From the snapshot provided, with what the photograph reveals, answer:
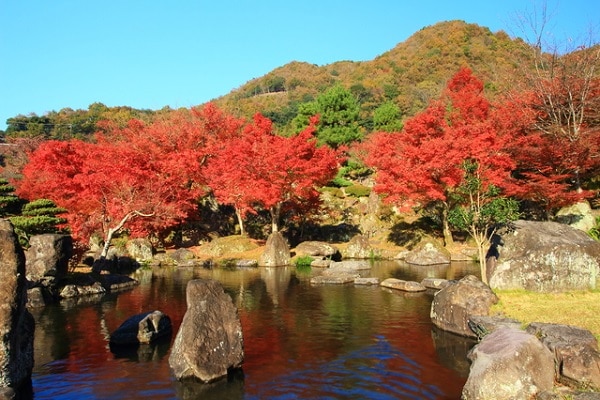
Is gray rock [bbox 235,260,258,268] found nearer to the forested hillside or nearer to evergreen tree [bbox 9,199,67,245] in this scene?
evergreen tree [bbox 9,199,67,245]

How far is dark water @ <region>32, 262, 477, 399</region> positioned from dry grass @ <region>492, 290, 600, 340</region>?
5.97ft

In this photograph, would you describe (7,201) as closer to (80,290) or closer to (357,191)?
(80,290)

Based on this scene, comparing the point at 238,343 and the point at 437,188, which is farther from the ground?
the point at 437,188

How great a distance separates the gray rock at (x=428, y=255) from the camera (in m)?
29.1

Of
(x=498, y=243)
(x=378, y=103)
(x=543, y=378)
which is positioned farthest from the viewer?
(x=378, y=103)

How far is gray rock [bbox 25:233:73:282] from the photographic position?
19.6 m

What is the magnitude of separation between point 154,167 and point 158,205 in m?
5.50

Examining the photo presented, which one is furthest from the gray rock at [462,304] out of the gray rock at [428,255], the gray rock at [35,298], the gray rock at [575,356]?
the gray rock at [35,298]

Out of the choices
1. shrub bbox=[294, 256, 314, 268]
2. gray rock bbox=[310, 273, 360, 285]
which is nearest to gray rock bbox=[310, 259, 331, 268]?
shrub bbox=[294, 256, 314, 268]

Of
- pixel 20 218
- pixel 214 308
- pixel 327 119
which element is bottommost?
pixel 214 308

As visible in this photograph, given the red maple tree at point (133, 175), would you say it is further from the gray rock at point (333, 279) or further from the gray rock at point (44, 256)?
the gray rock at point (333, 279)

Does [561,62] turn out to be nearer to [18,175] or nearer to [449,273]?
[449,273]

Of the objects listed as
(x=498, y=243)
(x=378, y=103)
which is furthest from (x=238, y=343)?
(x=378, y=103)

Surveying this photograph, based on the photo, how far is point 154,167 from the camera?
32.8m
